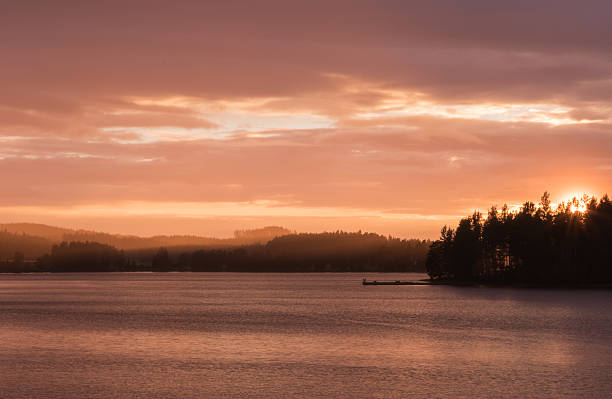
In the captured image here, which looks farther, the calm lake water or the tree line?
the tree line

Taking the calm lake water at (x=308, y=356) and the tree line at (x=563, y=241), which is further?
the tree line at (x=563, y=241)

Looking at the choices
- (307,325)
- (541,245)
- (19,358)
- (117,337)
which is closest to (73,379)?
(19,358)

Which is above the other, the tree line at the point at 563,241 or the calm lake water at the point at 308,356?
the tree line at the point at 563,241

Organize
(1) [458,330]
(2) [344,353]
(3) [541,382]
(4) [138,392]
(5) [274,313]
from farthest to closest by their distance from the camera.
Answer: (5) [274,313]
(1) [458,330]
(2) [344,353]
(3) [541,382]
(4) [138,392]

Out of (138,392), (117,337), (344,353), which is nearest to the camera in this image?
(138,392)

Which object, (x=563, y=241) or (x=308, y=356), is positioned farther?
(x=563, y=241)

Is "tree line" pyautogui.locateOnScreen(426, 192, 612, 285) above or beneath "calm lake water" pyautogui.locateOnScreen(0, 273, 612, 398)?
above

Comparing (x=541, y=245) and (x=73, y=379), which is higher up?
(x=541, y=245)

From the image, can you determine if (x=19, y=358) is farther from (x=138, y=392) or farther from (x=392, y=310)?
(x=392, y=310)

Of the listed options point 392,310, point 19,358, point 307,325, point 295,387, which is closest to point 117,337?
point 19,358

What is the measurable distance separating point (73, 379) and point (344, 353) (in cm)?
2271

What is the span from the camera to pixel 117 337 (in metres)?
73.8

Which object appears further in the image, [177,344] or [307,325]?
[307,325]

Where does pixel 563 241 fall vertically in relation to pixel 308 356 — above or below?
above
